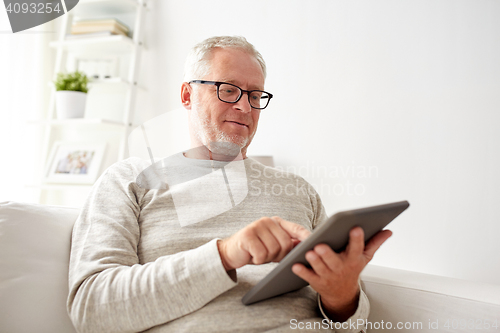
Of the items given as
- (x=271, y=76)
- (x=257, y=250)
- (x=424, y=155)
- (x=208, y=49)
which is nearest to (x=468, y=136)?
(x=424, y=155)

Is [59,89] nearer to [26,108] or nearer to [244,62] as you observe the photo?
[26,108]

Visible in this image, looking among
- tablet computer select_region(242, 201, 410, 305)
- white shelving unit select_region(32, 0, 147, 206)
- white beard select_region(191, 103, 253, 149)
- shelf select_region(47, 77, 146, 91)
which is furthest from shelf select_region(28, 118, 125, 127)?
tablet computer select_region(242, 201, 410, 305)

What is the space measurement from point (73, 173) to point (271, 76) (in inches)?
50.8

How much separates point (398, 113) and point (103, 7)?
1.87 m

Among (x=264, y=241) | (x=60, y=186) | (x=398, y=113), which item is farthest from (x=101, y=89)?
(x=264, y=241)

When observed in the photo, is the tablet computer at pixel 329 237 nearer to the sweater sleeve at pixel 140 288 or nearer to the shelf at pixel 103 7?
the sweater sleeve at pixel 140 288

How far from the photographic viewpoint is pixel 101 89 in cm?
235

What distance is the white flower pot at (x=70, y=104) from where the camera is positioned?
7.05 ft

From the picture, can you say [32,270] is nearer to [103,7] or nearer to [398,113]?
[398,113]

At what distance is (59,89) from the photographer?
2154mm

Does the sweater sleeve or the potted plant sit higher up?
the potted plant

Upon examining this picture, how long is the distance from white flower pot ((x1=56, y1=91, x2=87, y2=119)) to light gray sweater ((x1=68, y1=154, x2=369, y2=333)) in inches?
55.0

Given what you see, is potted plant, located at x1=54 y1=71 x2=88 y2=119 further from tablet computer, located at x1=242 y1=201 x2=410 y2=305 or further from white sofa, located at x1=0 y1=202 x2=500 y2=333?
tablet computer, located at x1=242 y1=201 x2=410 y2=305

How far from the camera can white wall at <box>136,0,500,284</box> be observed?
1.50 meters
